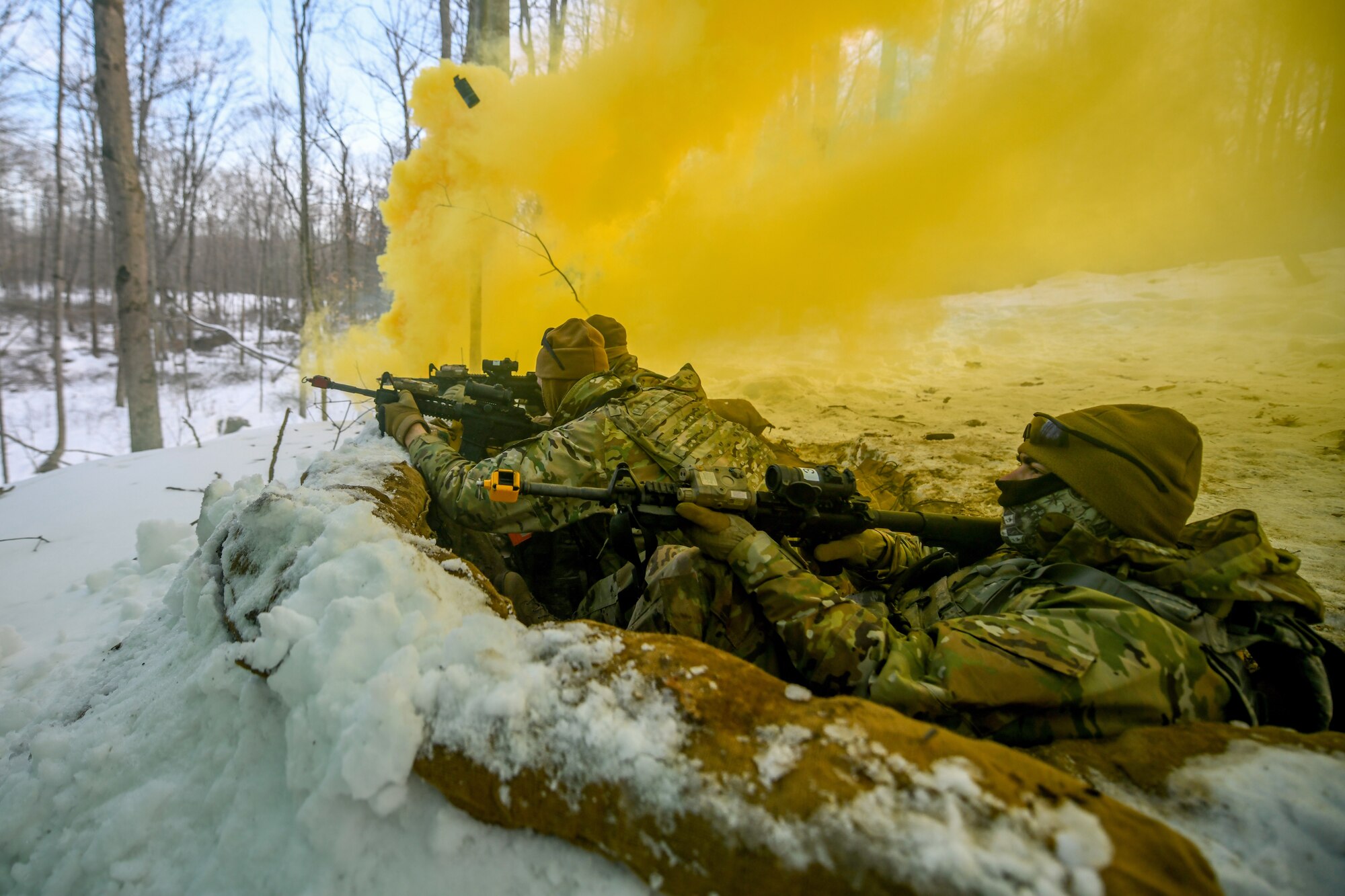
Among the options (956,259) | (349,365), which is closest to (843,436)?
(956,259)

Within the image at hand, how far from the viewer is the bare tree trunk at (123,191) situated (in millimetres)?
6738

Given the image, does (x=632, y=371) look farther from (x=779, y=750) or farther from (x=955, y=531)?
(x=779, y=750)

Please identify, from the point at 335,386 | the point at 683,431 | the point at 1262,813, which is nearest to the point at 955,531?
the point at 683,431

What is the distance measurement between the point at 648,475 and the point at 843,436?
3214mm

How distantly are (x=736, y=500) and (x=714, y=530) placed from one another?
5.2 inches

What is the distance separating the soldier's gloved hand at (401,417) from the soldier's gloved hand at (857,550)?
2619mm

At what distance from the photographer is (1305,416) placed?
445 cm

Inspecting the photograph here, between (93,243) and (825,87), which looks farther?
(93,243)

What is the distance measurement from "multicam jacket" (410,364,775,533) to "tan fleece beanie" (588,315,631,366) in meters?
0.58

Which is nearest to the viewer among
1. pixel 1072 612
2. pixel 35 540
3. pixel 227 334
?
pixel 1072 612

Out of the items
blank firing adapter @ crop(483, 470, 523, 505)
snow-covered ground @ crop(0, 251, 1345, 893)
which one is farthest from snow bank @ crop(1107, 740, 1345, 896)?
blank firing adapter @ crop(483, 470, 523, 505)

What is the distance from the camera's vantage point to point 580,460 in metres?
2.83

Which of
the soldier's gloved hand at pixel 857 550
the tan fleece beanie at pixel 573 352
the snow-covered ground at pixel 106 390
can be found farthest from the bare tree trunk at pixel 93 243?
the soldier's gloved hand at pixel 857 550

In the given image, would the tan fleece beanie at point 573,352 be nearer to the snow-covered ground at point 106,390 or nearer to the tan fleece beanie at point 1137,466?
the tan fleece beanie at point 1137,466
